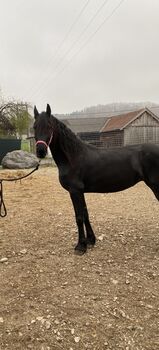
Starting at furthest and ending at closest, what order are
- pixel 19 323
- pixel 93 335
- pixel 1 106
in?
1. pixel 1 106
2. pixel 19 323
3. pixel 93 335

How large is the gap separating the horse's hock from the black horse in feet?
50.8

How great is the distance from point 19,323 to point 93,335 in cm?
76

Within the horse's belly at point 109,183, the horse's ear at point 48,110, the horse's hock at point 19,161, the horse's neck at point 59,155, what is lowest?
the horse's hock at point 19,161

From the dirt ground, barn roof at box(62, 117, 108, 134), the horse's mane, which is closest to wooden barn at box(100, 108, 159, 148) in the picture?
barn roof at box(62, 117, 108, 134)

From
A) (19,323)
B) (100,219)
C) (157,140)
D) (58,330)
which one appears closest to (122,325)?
(58,330)

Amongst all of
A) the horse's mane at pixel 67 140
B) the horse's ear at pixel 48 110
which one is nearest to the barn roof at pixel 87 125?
the horse's mane at pixel 67 140

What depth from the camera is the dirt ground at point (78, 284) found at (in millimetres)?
3393

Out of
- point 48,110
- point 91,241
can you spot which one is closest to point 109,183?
point 91,241

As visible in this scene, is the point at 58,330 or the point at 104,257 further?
the point at 104,257

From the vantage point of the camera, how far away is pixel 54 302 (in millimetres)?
3984

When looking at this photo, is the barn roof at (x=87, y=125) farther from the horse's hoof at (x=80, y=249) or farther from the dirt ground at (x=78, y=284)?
the horse's hoof at (x=80, y=249)

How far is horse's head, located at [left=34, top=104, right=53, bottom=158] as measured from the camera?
4.76 metres

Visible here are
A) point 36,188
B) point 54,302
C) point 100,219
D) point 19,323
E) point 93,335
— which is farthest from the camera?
point 36,188

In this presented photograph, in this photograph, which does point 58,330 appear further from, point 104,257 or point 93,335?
point 104,257
